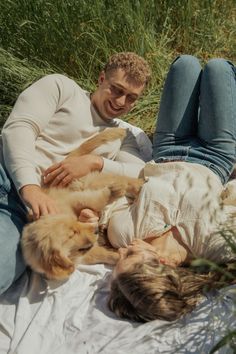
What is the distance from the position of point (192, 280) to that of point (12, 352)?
0.78 m

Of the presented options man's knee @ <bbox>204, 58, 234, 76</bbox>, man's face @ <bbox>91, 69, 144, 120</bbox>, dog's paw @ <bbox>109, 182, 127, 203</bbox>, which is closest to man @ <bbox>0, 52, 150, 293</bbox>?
man's face @ <bbox>91, 69, 144, 120</bbox>

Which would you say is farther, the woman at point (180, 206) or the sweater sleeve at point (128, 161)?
the sweater sleeve at point (128, 161)

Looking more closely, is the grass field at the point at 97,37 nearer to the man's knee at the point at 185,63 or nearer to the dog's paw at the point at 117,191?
the man's knee at the point at 185,63

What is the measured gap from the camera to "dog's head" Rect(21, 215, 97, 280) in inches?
92.4

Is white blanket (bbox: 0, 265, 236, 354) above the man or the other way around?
the other way around

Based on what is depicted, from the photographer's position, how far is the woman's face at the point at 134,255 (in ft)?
7.40

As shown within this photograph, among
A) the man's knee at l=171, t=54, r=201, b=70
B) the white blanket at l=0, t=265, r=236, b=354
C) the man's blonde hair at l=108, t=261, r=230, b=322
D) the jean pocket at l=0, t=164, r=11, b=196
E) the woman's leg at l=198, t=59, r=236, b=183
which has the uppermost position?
the man's knee at l=171, t=54, r=201, b=70

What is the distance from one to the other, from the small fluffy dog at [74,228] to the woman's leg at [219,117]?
469mm

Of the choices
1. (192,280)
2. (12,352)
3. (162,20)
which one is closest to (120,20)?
(162,20)

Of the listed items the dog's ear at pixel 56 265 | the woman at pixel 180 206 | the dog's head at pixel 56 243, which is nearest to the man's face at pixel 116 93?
the woman at pixel 180 206

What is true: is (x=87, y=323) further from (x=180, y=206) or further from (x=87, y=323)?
(x=180, y=206)

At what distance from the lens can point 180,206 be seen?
2547 millimetres

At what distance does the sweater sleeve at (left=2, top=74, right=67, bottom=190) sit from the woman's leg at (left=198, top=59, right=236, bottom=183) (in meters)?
0.82

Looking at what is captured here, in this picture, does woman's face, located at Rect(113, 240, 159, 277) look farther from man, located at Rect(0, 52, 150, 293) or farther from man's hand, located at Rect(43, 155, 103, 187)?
man's hand, located at Rect(43, 155, 103, 187)
